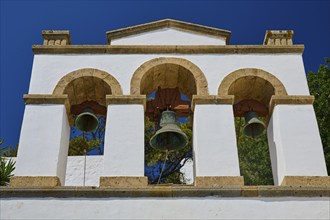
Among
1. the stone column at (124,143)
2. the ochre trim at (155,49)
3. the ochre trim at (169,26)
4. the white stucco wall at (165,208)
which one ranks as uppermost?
the ochre trim at (169,26)

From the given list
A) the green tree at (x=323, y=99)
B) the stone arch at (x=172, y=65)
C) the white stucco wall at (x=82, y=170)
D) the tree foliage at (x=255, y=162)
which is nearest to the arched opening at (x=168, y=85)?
the stone arch at (x=172, y=65)

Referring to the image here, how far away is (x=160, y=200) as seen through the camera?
21.2 feet

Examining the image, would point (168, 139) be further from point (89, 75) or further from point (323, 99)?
point (323, 99)

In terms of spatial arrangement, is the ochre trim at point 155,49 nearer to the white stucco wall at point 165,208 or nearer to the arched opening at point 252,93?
the arched opening at point 252,93

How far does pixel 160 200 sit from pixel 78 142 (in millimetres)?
11184

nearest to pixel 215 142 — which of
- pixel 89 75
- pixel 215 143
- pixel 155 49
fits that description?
pixel 215 143

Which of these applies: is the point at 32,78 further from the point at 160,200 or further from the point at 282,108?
the point at 282,108

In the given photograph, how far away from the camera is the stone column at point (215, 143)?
6770mm

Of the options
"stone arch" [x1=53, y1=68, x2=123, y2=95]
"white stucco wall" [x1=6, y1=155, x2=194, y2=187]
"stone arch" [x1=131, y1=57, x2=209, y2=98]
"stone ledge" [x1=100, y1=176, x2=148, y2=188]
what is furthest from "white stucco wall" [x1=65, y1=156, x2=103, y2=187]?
"stone ledge" [x1=100, y1=176, x2=148, y2=188]

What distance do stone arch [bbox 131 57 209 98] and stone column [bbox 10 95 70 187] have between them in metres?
1.01

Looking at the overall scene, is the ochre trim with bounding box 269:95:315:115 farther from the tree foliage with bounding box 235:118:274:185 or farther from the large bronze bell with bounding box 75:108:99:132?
the tree foliage with bounding box 235:118:274:185

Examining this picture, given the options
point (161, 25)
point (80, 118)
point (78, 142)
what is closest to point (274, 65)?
point (161, 25)

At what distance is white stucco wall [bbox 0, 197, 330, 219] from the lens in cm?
637

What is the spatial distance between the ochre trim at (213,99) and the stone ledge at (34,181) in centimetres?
218
